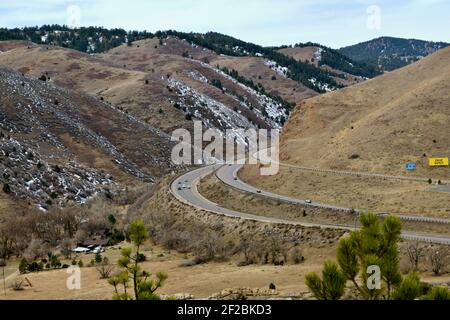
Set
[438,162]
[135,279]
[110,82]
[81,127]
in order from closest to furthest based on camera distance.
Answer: [135,279] → [438,162] → [81,127] → [110,82]

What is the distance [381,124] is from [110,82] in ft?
370

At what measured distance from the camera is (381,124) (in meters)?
81.2

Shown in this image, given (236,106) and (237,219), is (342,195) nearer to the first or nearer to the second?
(237,219)

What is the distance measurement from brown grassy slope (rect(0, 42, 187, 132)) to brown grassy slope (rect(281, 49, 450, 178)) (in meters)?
51.6

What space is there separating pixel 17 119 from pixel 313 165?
60.4 m

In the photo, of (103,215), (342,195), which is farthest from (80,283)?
(342,195)

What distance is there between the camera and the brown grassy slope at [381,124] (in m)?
72.3

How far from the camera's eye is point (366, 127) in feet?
271

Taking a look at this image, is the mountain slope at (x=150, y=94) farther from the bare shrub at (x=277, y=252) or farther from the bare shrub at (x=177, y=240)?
the bare shrub at (x=277, y=252)

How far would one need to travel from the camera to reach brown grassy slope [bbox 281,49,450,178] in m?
72.3

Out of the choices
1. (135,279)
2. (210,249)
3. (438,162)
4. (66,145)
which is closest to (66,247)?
(210,249)

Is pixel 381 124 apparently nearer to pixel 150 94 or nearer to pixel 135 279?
pixel 135 279

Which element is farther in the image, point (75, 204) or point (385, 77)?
point (385, 77)

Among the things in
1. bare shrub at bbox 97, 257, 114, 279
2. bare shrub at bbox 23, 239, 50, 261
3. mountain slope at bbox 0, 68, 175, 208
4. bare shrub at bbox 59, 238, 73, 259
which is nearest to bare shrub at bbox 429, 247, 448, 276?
bare shrub at bbox 97, 257, 114, 279
